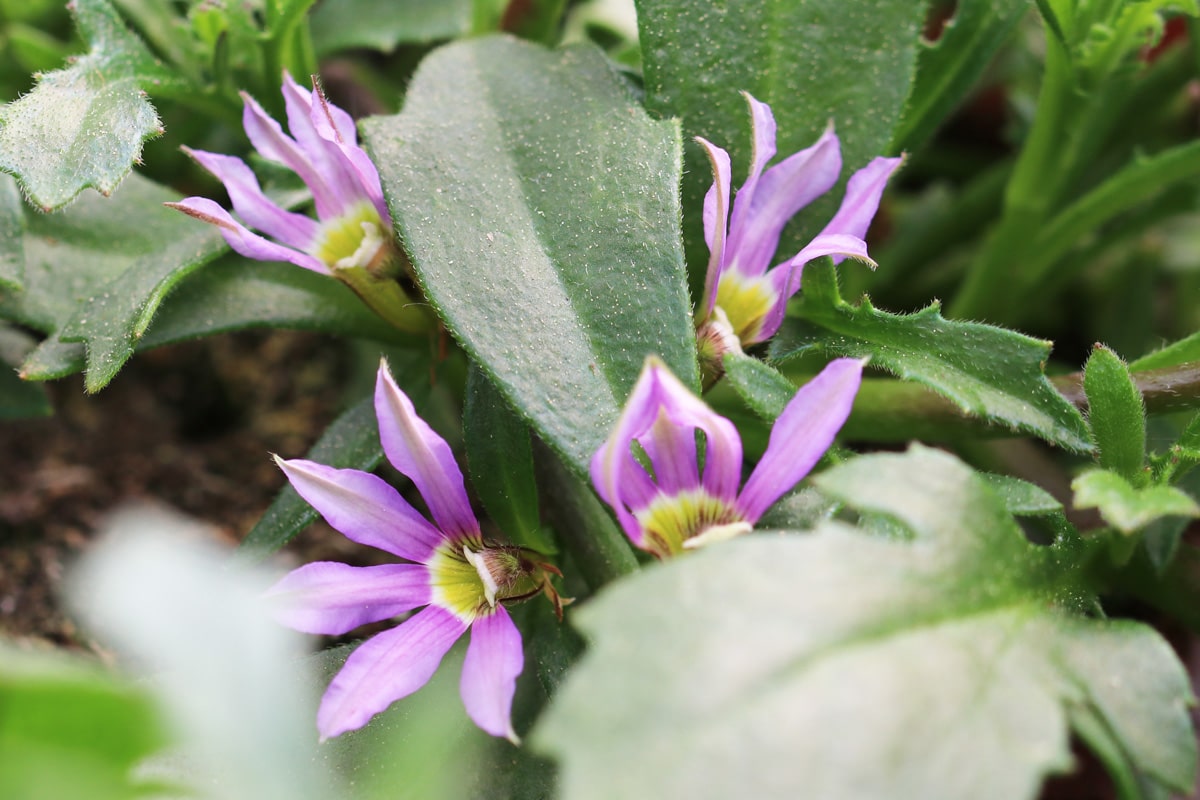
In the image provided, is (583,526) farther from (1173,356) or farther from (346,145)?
(1173,356)

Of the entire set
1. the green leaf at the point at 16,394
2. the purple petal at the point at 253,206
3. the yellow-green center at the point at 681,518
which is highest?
the purple petal at the point at 253,206

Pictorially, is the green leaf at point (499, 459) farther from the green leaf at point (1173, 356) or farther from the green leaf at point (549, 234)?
the green leaf at point (1173, 356)

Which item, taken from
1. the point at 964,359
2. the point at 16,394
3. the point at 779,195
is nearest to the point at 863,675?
the point at 964,359

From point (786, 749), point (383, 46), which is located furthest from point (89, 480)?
point (786, 749)

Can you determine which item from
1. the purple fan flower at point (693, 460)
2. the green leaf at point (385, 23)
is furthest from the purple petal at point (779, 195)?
the green leaf at point (385, 23)

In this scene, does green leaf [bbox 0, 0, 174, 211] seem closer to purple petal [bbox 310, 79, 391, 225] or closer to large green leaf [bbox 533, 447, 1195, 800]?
purple petal [bbox 310, 79, 391, 225]

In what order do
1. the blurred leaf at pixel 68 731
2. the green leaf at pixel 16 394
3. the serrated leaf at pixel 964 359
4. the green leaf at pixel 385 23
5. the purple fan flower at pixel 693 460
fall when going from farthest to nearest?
the green leaf at pixel 385 23, the green leaf at pixel 16 394, the serrated leaf at pixel 964 359, the purple fan flower at pixel 693 460, the blurred leaf at pixel 68 731
